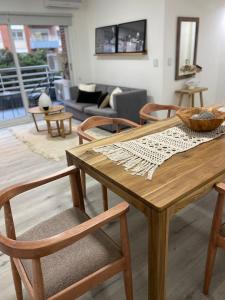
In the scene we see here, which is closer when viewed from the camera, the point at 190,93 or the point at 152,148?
the point at 152,148

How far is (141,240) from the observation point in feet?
5.61

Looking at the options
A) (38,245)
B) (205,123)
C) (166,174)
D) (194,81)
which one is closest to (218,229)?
(166,174)

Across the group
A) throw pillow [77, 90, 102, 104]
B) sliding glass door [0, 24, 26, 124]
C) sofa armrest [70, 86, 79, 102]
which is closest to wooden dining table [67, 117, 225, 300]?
throw pillow [77, 90, 102, 104]

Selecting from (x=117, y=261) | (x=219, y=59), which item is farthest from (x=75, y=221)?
(x=219, y=59)

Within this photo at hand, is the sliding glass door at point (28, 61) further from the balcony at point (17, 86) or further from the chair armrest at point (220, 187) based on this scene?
the chair armrest at point (220, 187)

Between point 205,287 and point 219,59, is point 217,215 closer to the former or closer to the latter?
point 205,287

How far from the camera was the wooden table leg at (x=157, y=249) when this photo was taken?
93cm

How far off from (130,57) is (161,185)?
390 cm

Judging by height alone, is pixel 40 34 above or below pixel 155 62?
above

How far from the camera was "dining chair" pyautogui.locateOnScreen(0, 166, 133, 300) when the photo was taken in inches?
31.4

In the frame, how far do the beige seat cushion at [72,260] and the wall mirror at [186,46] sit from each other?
11.9 ft

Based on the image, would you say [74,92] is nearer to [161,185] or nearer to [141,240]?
[141,240]

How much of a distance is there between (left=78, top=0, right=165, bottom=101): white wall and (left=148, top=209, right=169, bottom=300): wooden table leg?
3.38 m

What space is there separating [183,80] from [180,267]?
139 inches
